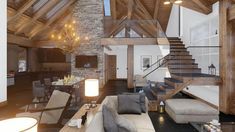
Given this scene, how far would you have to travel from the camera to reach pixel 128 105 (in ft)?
14.0

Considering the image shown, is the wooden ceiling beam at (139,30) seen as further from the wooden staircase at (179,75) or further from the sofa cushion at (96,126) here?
the sofa cushion at (96,126)

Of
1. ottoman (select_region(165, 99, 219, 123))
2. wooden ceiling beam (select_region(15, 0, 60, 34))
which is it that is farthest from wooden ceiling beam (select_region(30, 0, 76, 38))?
ottoman (select_region(165, 99, 219, 123))

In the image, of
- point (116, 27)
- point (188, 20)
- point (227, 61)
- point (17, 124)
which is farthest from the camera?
point (116, 27)

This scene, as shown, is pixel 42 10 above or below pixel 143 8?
below

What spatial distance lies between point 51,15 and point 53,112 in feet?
31.3

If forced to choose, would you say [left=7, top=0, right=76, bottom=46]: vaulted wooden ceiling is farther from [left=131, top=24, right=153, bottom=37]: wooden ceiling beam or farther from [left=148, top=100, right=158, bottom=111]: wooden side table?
[left=148, top=100, right=158, bottom=111]: wooden side table

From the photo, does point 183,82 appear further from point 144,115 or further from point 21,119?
point 21,119

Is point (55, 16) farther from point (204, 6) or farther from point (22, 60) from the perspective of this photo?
point (204, 6)

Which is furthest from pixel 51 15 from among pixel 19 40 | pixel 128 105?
pixel 128 105

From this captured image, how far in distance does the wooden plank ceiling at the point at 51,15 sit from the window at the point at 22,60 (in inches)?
39.7

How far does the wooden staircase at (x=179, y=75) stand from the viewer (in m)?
6.36

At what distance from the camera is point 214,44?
6.94 m

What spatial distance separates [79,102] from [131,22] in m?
6.07

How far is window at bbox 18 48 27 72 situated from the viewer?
13188mm
